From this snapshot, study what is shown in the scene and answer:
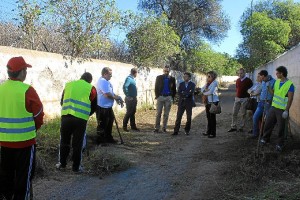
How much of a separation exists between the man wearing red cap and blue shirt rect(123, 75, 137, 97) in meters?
6.61

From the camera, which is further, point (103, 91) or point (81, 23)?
point (81, 23)

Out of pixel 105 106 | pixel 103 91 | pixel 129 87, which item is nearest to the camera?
pixel 103 91

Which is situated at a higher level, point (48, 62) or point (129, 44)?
point (129, 44)

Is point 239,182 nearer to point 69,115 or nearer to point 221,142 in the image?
point 69,115

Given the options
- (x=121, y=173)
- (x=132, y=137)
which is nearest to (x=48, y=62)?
(x=132, y=137)

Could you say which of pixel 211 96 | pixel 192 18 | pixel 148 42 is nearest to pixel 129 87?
pixel 211 96

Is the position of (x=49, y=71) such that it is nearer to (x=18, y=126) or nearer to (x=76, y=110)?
(x=76, y=110)

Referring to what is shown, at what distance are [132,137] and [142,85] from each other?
7.68 m

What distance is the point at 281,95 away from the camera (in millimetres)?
7590

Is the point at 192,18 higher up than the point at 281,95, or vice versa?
→ the point at 192,18

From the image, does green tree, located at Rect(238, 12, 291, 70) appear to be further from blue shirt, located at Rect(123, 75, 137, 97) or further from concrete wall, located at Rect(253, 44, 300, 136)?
blue shirt, located at Rect(123, 75, 137, 97)

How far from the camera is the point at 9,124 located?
4.20 m

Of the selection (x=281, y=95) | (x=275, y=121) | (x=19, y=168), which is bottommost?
(x=19, y=168)

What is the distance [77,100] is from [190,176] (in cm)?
227
